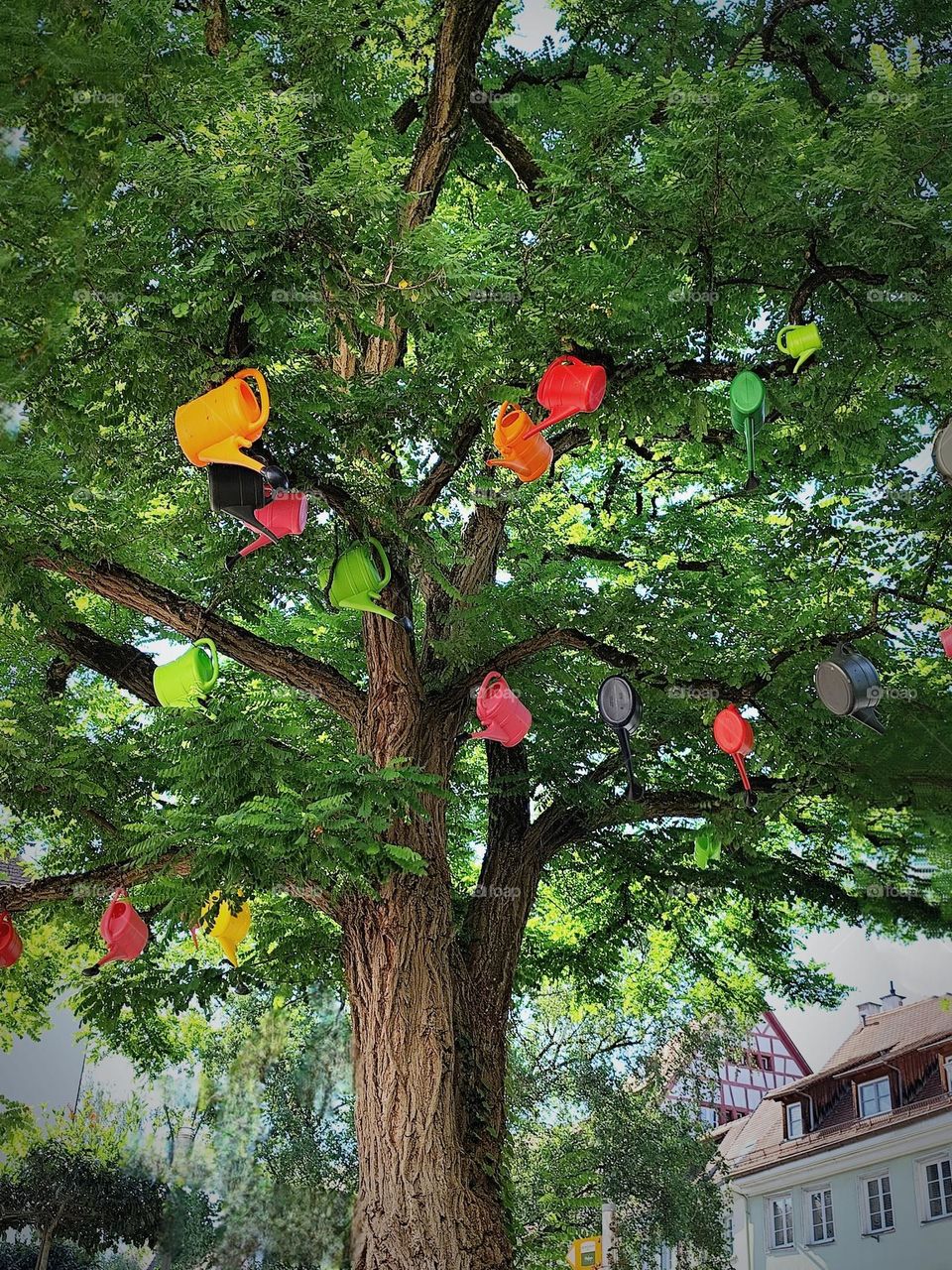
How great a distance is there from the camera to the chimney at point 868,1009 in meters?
5.66

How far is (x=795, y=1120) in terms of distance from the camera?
5723 millimetres

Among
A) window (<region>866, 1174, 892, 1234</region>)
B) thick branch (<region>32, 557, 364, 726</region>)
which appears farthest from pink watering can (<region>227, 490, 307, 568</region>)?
window (<region>866, 1174, 892, 1234</region>)

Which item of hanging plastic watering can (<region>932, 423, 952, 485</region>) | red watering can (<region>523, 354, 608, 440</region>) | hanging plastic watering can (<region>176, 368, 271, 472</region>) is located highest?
red watering can (<region>523, 354, 608, 440</region>)

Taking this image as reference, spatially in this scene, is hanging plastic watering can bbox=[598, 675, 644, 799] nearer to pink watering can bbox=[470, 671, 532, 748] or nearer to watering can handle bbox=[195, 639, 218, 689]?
pink watering can bbox=[470, 671, 532, 748]

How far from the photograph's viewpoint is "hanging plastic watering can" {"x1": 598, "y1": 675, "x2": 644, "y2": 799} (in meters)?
3.28

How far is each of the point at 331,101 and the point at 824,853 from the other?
3.34 meters

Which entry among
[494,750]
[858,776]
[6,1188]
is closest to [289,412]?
[858,776]

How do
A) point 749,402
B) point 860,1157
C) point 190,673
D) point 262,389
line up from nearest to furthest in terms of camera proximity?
point 262,389
point 749,402
point 190,673
point 860,1157

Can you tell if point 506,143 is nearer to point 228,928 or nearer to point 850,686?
point 850,686

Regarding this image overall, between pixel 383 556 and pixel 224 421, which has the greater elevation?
pixel 383 556

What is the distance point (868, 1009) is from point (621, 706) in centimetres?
326

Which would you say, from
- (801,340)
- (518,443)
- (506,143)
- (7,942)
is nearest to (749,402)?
(801,340)

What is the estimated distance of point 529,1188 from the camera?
593 cm

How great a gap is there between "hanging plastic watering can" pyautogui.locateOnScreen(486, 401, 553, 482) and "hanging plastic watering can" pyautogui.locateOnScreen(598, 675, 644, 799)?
2.39ft
